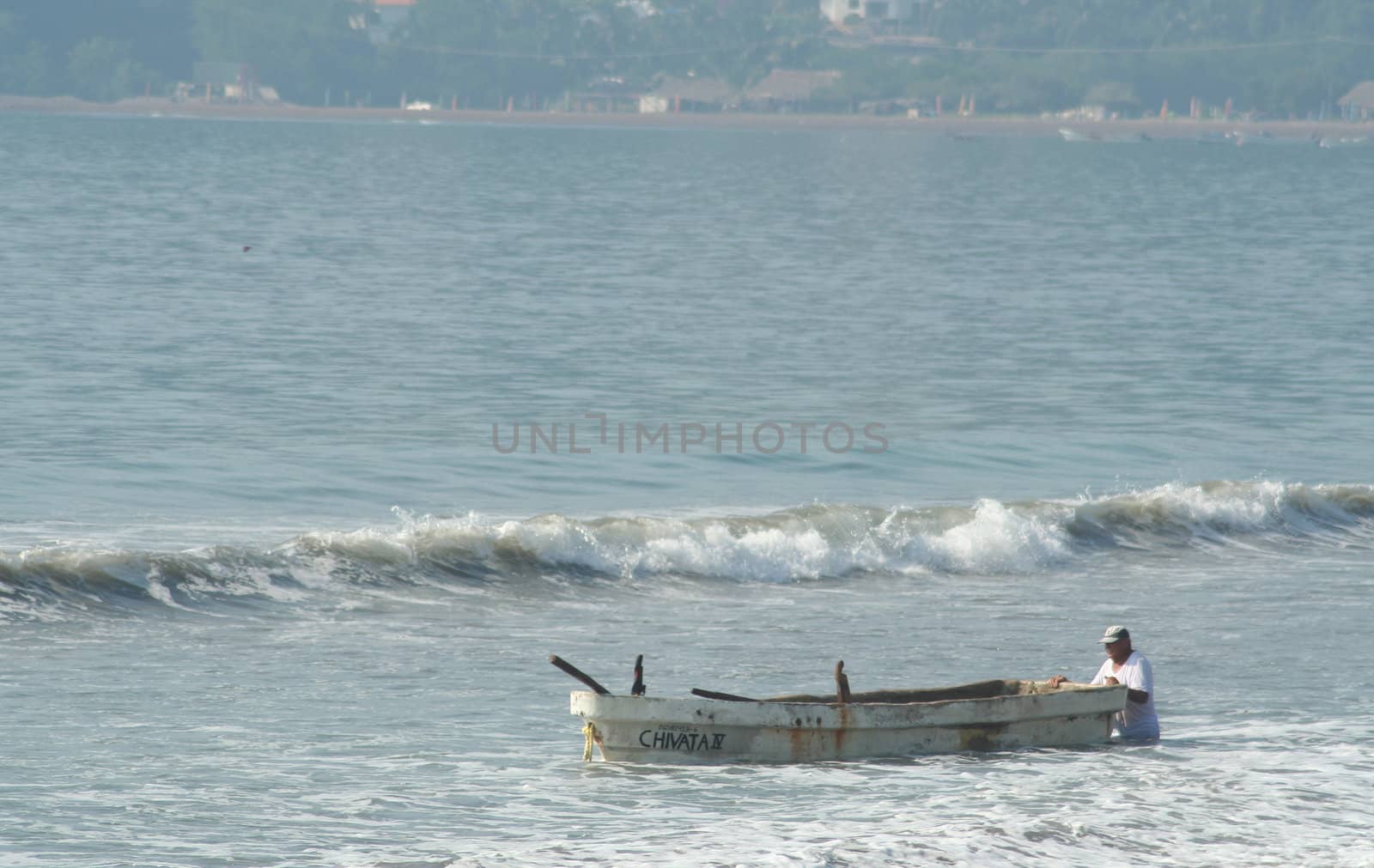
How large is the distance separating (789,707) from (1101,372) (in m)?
27.7

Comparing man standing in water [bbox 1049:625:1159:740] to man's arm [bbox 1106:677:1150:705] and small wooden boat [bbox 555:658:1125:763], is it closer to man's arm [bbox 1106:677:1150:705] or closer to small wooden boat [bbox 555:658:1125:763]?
man's arm [bbox 1106:677:1150:705]

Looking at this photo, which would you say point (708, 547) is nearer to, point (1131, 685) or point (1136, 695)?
point (1131, 685)

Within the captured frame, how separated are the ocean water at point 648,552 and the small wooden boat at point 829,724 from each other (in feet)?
0.60

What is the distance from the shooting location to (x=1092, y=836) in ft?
48.1

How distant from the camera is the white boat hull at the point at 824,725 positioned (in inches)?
635

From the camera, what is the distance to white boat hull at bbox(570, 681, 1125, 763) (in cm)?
1612

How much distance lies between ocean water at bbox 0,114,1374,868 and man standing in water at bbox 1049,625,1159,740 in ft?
1.08

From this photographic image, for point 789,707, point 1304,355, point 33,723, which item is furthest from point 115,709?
point 1304,355

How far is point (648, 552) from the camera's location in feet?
81.3

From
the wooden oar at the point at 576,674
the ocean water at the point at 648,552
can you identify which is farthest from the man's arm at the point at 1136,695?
the wooden oar at the point at 576,674

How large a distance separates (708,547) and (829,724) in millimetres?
8637

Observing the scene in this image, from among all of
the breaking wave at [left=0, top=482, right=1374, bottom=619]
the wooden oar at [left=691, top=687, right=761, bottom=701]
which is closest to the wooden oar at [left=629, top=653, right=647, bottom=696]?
the wooden oar at [left=691, top=687, right=761, bottom=701]

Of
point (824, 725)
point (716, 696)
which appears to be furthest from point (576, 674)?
point (824, 725)

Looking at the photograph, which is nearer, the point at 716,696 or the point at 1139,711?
the point at 716,696
